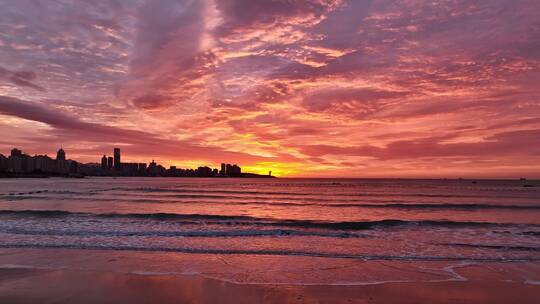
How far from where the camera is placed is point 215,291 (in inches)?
374

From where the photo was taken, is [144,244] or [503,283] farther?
[144,244]

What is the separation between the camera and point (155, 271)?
37.8ft

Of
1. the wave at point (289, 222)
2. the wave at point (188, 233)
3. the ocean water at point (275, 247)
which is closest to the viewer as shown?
the ocean water at point (275, 247)

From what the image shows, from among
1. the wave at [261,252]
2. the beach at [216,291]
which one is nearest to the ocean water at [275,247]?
the wave at [261,252]

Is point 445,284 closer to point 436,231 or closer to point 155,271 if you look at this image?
point 155,271

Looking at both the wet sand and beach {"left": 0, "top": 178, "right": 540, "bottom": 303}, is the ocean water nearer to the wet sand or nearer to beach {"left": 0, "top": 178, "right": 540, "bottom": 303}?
beach {"left": 0, "top": 178, "right": 540, "bottom": 303}

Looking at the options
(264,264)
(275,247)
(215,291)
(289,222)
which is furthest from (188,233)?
(215,291)

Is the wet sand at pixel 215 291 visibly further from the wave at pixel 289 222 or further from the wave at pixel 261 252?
the wave at pixel 289 222

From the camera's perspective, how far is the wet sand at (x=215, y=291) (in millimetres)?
8906

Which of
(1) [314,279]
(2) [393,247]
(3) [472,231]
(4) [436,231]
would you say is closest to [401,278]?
(1) [314,279]

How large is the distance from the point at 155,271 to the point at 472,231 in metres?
19.8

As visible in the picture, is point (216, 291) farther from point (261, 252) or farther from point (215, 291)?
point (261, 252)

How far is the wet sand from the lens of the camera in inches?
351

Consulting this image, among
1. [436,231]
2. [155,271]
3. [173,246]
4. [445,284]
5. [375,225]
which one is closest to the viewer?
[445,284]
